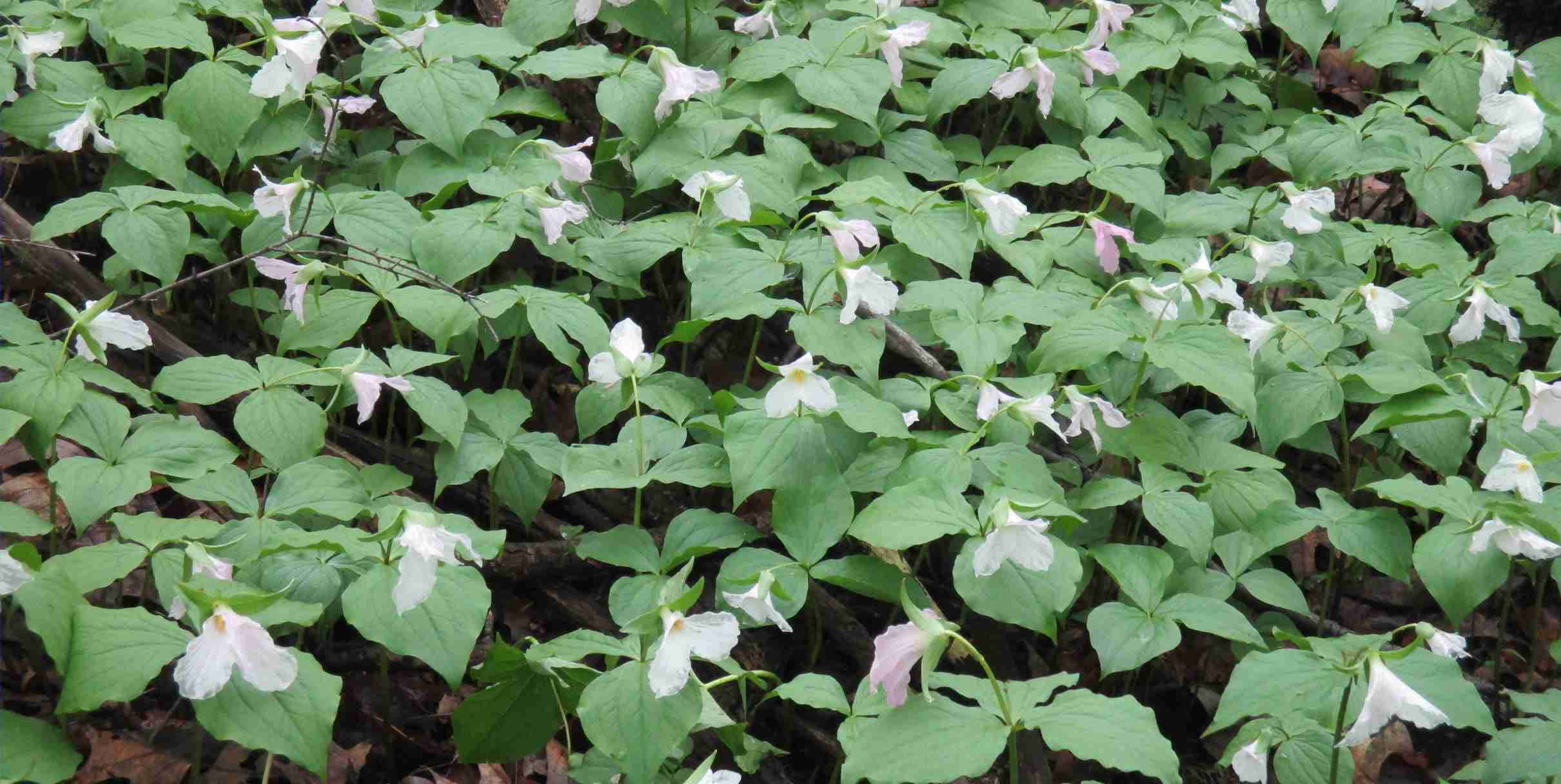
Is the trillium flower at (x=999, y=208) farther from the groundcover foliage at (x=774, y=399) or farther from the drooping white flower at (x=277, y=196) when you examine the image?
the drooping white flower at (x=277, y=196)

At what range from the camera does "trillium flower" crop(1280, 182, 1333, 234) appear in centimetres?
325

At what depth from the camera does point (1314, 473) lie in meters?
3.60

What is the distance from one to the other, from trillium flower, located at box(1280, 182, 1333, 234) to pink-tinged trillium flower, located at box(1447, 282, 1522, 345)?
1.47 ft

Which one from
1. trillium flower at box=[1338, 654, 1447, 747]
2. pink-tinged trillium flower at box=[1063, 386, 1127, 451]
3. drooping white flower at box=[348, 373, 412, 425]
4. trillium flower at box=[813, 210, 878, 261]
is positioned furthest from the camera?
trillium flower at box=[813, 210, 878, 261]

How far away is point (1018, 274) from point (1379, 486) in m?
1.41

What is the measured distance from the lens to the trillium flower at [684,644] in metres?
1.87

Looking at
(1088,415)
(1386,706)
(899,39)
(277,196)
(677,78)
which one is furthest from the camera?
(899,39)

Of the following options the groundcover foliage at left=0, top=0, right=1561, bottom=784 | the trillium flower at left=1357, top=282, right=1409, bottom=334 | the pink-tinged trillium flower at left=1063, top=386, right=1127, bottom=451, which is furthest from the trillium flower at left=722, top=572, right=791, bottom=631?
the trillium flower at left=1357, top=282, right=1409, bottom=334

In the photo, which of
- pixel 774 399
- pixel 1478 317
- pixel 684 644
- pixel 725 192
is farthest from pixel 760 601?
pixel 1478 317

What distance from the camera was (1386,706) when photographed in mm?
1843

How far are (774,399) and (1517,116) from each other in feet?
8.71

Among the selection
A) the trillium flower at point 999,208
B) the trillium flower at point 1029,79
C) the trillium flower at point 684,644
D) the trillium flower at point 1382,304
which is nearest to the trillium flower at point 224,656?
the trillium flower at point 684,644

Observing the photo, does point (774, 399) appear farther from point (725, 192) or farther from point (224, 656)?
point (224, 656)

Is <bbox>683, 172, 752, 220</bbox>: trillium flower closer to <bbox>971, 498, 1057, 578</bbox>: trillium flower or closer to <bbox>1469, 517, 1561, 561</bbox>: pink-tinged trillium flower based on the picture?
<bbox>971, 498, 1057, 578</bbox>: trillium flower
